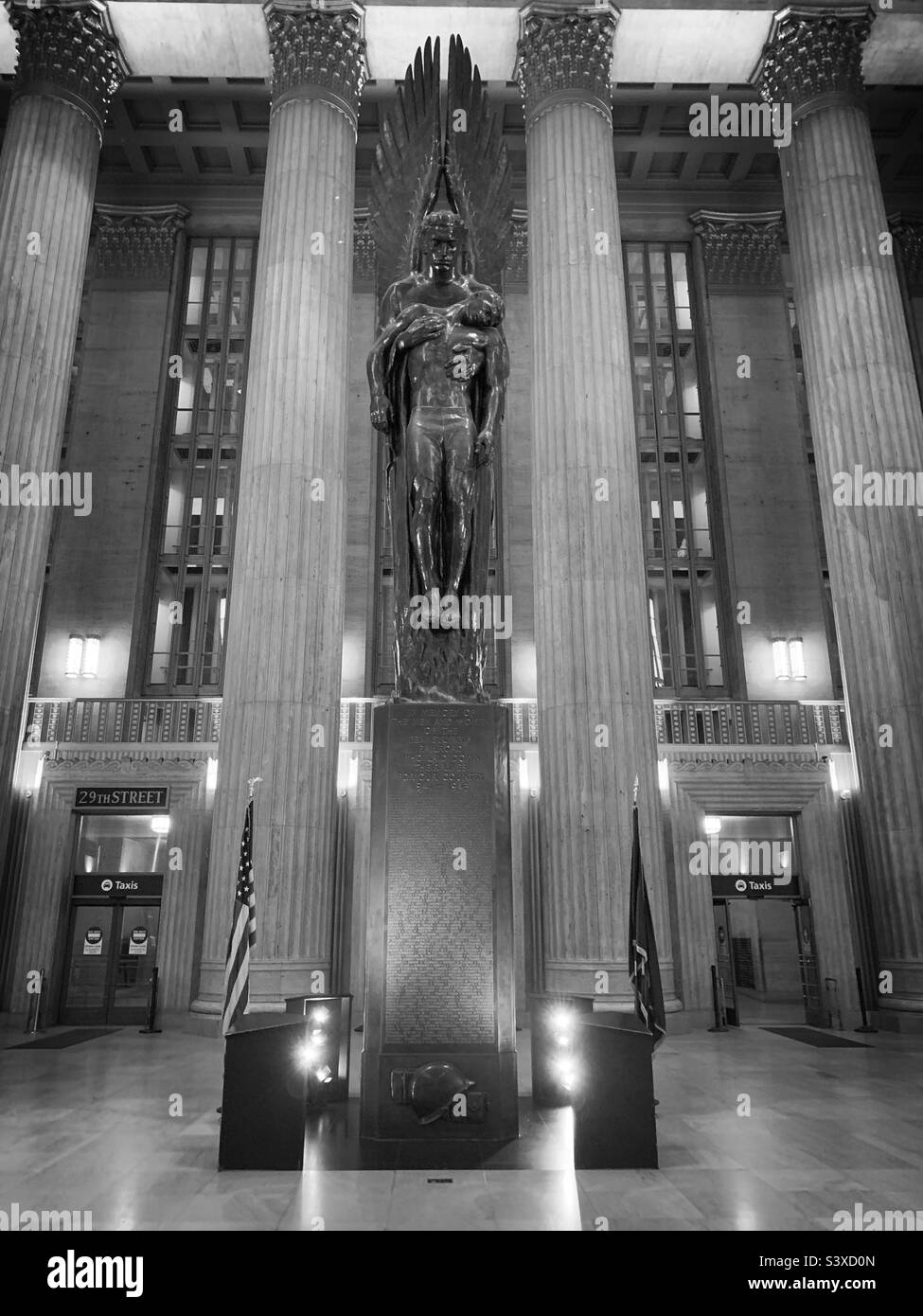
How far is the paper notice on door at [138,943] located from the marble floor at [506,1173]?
7.57 m

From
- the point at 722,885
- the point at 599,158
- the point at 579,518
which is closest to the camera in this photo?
the point at 579,518

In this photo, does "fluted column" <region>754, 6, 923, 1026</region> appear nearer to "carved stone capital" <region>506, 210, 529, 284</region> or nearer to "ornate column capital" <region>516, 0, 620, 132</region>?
"ornate column capital" <region>516, 0, 620, 132</region>

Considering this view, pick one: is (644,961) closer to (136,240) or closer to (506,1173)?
(506,1173)

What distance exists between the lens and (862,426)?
52.0ft

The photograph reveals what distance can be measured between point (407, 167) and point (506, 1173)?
27.9ft

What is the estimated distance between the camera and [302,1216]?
4.84 meters

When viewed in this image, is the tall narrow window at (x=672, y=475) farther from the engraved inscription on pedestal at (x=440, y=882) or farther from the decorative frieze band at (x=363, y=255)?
the engraved inscription on pedestal at (x=440, y=882)

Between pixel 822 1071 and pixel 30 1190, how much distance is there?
8892mm

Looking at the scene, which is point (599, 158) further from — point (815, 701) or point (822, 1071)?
point (822, 1071)

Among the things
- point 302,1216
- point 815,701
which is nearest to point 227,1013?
point 302,1216

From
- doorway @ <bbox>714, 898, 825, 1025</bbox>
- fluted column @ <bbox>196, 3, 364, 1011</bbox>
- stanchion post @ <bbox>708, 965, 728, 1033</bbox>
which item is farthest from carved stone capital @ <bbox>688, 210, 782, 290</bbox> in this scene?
stanchion post @ <bbox>708, 965, 728, 1033</bbox>

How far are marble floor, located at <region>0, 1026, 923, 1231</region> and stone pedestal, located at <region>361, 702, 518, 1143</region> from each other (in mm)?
568

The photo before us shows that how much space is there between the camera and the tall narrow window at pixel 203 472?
19859 mm

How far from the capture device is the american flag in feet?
22.3
